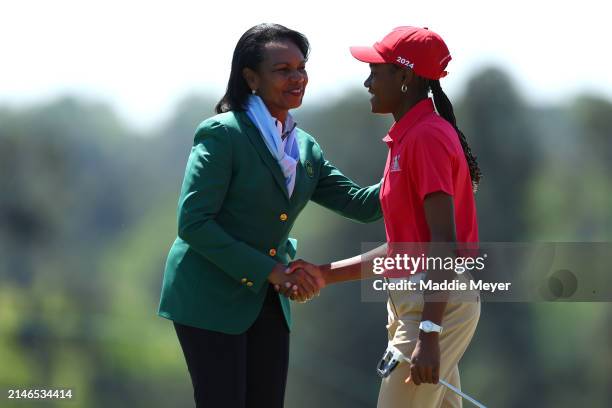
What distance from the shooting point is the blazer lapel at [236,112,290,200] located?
105 inches

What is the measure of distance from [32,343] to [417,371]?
11.0ft

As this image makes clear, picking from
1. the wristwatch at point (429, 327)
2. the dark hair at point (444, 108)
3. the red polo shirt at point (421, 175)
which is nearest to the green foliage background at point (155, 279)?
the dark hair at point (444, 108)

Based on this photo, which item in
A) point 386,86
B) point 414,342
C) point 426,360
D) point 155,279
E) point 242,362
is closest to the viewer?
point 426,360

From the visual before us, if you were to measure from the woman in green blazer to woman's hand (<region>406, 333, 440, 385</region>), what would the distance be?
1.76 ft

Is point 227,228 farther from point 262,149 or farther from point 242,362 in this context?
point 242,362

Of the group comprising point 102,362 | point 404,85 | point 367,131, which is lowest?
point 102,362

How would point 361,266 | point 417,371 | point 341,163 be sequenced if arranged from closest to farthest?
point 417,371, point 361,266, point 341,163

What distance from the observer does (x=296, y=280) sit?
2.67m

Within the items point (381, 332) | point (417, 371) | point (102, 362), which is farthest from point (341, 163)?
point (417, 371)

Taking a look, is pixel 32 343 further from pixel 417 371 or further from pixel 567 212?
pixel 417 371

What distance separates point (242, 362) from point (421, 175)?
2.57ft

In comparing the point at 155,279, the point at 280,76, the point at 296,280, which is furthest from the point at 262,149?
the point at 155,279

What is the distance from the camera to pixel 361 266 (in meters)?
2.74

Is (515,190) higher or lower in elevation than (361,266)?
higher
